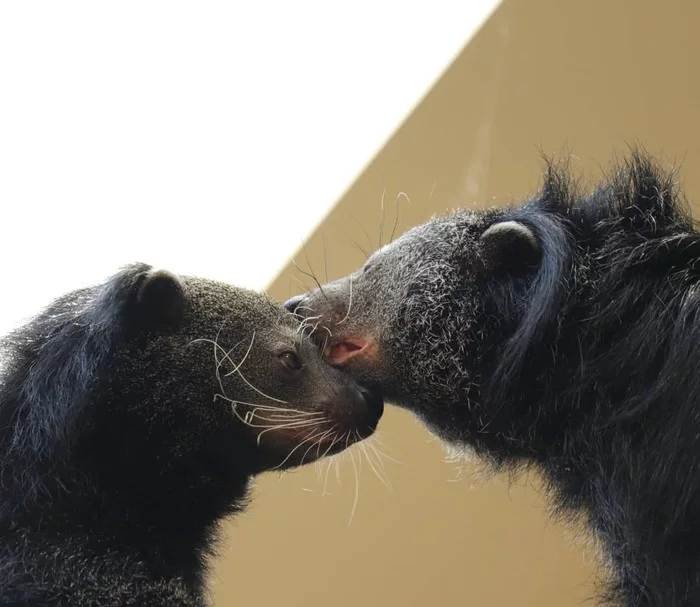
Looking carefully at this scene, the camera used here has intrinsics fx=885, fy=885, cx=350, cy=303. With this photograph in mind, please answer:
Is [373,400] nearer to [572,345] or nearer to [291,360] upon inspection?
[291,360]

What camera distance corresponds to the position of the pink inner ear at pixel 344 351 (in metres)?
1.09

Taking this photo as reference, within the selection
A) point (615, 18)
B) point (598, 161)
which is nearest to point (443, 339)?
point (598, 161)

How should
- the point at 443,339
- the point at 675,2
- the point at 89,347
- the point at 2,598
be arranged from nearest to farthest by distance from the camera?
the point at 2,598 < the point at 89,347 < the point at 443,339 < the point at 675,2

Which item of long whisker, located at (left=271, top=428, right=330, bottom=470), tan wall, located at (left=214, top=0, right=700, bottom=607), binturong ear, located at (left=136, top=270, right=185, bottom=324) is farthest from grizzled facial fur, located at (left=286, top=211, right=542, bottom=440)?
tan wall, located at (left=214, top=0, right=700, bottom=607)

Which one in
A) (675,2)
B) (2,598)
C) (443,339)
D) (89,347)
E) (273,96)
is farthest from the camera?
(273,96)

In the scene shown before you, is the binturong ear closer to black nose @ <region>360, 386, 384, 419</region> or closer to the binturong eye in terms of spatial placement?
the binturong eye

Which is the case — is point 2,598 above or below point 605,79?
below

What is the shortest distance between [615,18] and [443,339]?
0.77 metres

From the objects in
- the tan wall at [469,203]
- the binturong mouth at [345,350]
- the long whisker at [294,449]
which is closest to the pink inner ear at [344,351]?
the binturong mouth at [345,350]

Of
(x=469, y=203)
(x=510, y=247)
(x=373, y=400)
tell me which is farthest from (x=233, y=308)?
(x=469, y=203)

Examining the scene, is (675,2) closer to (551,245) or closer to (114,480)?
(551,245)

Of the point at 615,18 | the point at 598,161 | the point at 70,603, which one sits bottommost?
the point at 70,603

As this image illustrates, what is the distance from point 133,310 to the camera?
0.92 m

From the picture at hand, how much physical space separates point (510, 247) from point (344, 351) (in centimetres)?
24
